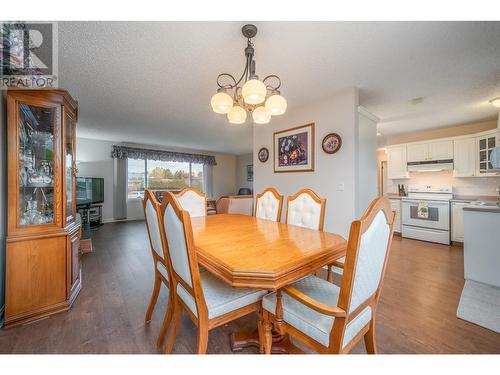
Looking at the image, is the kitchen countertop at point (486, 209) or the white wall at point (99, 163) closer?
the kitchen countertop at point (486, 209)

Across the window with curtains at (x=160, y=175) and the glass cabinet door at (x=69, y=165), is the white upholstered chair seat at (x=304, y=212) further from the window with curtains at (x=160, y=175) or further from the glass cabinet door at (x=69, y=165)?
the window with curtains at (x=160, y=175)

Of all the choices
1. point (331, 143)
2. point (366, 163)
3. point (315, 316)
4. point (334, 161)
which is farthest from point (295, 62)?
point (315, 316)

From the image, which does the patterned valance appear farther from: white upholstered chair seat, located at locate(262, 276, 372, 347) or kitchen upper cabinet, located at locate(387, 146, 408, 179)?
white upholstered chair seat, located at locate(262, 276, 372, 347)

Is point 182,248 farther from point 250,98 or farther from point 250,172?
point 250,172

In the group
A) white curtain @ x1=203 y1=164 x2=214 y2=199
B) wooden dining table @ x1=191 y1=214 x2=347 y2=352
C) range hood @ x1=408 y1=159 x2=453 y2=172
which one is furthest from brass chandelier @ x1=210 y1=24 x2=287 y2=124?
white curtain @ x1=203 y1=164 x2=214 y2=199

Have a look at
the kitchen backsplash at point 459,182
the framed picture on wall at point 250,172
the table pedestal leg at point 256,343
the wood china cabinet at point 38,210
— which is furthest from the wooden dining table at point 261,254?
the framed picture on wall at point 250,172

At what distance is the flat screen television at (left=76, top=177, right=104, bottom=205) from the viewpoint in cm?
470

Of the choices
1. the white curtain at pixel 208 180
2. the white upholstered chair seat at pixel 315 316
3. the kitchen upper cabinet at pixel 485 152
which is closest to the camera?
the white upholstered chair seat at pixel 315 316

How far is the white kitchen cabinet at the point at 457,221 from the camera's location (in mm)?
3699

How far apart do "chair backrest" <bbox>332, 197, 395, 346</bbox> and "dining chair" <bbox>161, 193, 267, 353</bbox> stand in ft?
1.74

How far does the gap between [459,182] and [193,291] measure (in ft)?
17.7

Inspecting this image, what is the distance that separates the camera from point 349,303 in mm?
856

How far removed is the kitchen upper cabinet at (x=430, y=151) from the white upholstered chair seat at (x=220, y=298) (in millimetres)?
4812

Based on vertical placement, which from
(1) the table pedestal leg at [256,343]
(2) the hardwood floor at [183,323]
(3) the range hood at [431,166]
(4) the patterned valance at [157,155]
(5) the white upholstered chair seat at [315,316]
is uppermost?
(4) the patterned valance at [157,155]
